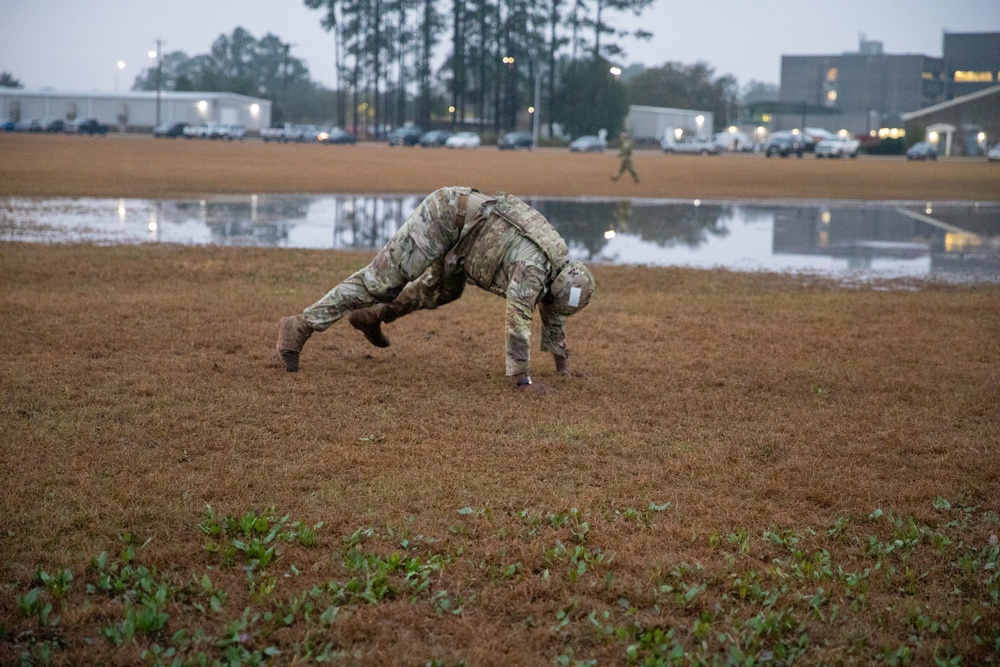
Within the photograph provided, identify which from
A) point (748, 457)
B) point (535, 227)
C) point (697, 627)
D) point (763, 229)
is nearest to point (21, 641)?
point (697, 627)

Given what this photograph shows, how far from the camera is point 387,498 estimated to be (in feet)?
17.3

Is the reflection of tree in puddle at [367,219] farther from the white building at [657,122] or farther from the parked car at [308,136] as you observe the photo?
the white building at [657,122]

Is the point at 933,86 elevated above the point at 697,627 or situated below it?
above

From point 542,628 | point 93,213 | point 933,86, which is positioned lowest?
point 542,628

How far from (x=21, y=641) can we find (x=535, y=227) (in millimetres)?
4572

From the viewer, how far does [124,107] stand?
327 ft

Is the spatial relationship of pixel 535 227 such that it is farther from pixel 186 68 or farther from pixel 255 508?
pixel 186 68

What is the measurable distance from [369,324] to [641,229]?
41.8 feet

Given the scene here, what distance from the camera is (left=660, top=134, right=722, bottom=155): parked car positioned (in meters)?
81.4

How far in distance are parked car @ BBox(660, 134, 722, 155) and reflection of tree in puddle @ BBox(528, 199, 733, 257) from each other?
55596mm

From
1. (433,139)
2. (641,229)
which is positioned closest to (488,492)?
(641,229)

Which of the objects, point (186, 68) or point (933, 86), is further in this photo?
point (186, 68)

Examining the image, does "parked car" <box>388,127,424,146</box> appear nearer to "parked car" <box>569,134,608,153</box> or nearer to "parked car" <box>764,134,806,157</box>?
"parked car" <box>569,134,608,153</box>

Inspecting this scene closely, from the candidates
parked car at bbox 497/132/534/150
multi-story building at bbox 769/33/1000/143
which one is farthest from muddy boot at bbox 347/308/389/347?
multi-story building at bbox 769/33/1000/143
